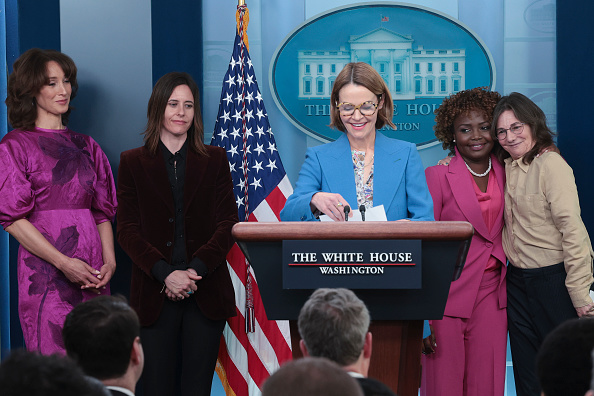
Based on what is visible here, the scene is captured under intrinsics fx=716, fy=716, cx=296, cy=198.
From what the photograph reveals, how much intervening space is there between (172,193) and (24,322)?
0.98 metres

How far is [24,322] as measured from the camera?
3.60 meters

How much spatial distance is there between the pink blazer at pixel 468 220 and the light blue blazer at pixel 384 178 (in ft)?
2.52

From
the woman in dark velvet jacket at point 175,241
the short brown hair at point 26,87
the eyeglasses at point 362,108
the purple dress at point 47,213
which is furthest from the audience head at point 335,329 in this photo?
the short brown hair at point 26,87

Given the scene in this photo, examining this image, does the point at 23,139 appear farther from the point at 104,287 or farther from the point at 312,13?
the point at 312,13

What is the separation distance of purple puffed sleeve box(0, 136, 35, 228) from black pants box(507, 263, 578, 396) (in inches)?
98.0

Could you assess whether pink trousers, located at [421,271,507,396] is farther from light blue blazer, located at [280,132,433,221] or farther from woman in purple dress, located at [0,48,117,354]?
woman in purple dress, located at [0,48,117,354]

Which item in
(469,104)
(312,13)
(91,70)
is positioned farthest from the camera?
(312,13)

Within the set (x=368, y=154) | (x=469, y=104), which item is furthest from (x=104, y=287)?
(x=469, y=104)

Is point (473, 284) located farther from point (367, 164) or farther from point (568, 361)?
point (568, 361)

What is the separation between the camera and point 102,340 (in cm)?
187

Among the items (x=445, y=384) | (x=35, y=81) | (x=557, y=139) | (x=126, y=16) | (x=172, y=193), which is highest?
(x=126, y=16)

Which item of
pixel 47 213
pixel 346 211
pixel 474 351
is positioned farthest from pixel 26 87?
pixel 474 351

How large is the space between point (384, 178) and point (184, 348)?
4.57ft

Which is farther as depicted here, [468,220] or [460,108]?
[460,108]
